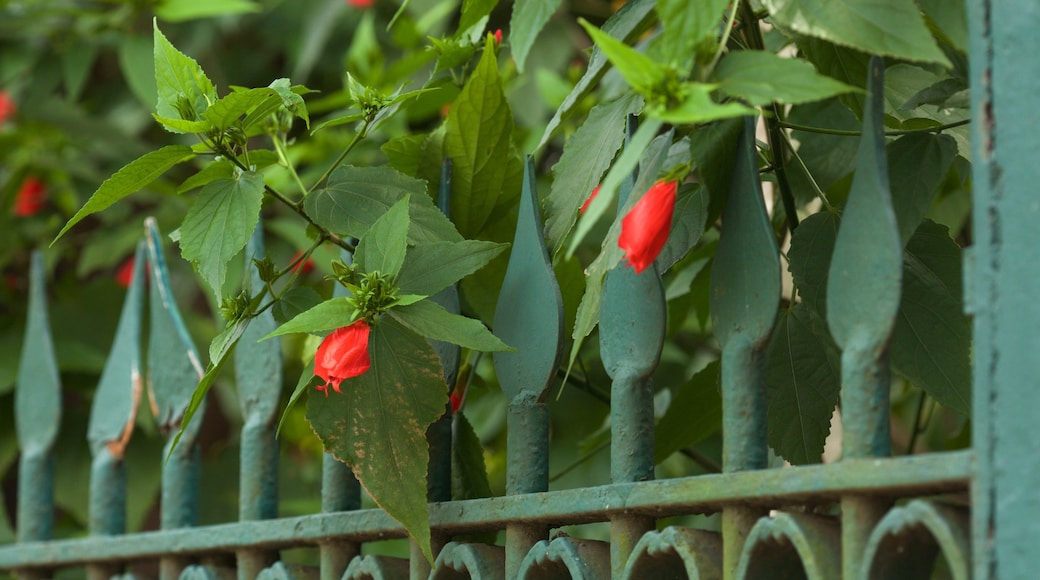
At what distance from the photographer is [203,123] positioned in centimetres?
74

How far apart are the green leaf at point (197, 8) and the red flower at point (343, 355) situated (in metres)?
1.00

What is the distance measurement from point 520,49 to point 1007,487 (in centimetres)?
34

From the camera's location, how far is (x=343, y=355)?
0.72 meters

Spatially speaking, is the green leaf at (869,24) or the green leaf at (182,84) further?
the green leaf at (182,84)

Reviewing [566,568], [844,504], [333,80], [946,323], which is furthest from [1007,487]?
[333,80]

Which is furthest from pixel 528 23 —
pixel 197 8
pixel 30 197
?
pixel 30 197

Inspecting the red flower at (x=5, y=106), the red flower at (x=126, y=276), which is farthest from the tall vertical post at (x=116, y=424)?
the red flower at (x=5, y=106)

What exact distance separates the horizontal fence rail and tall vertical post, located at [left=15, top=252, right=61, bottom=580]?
0.18m

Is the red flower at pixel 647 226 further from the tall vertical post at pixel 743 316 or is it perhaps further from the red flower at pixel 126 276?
the red flower at pixel 126 276

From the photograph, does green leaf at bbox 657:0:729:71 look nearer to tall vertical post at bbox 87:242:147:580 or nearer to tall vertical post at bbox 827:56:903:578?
tall vertical post at bbox 827:56:903:578

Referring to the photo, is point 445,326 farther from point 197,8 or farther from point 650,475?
point 197,8

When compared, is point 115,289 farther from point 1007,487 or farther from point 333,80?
point 1007,487

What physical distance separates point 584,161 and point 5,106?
189cm

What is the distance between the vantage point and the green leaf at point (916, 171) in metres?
0.67
